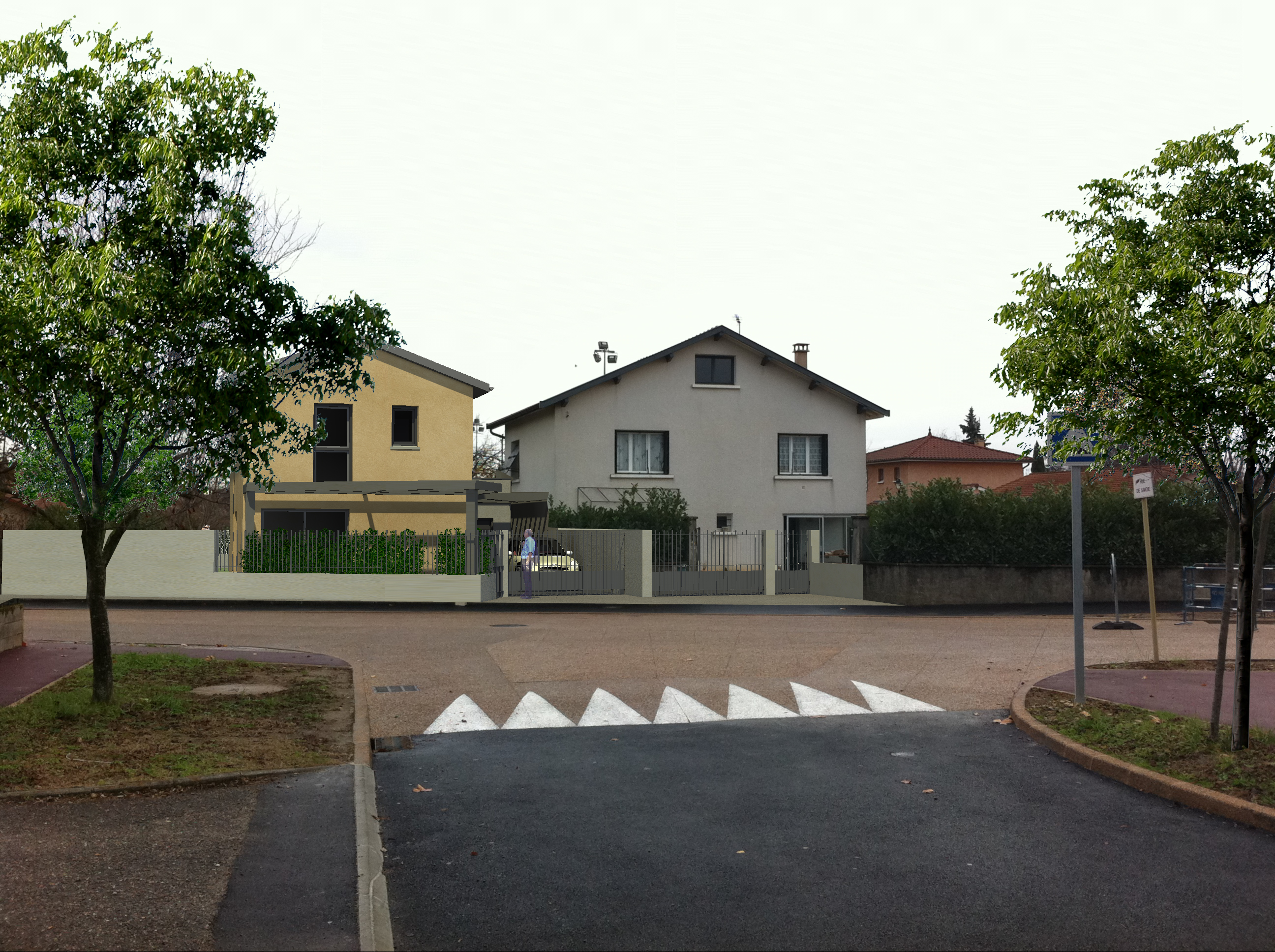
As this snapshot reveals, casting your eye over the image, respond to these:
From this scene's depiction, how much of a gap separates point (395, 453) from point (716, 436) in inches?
411

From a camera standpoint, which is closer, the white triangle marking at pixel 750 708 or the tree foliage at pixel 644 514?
the white triangle marking at pixel 750 708

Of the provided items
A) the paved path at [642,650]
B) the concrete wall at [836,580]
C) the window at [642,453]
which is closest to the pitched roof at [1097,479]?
the paved path at [642,650]

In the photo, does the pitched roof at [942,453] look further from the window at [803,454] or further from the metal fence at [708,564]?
the metal fence at [708,564]

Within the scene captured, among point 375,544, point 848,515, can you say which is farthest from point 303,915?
point 848,515

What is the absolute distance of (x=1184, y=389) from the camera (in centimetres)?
762

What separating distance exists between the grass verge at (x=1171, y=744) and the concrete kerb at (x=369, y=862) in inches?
207

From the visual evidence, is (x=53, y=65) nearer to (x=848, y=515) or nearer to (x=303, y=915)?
(x=303, y=915)

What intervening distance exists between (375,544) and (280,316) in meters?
16.0

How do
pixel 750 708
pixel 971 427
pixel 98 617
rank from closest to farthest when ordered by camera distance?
pixel 98 617 → pixel 750 708 → pixel 971 427

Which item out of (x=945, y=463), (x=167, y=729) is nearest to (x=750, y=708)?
(x=167, y=729)

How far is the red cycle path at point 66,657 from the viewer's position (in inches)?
461

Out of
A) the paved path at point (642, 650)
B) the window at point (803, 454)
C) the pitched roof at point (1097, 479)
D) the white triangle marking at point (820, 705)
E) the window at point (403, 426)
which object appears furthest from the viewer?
the window at point (803, 454)

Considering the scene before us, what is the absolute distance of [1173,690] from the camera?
11.2 meters

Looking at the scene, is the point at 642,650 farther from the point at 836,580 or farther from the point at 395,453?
the point at 395,453
